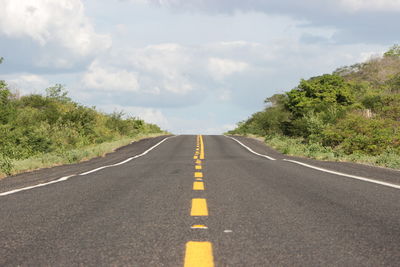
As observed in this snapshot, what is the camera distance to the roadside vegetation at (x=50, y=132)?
638 inches

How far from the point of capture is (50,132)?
25.4m

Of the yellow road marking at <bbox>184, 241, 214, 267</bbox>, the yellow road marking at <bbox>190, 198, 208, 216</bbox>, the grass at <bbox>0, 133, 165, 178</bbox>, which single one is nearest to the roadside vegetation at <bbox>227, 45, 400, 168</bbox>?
the yellow road marking at <bbox>190, 198, 208, 216</bbox>

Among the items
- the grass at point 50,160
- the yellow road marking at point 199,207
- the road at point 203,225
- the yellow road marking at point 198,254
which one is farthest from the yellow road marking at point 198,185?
the grass at point 50,160

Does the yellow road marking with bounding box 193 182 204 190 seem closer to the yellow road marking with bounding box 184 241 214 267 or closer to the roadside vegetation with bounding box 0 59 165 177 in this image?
the yellow road marking with bounding box 184 241 214 267

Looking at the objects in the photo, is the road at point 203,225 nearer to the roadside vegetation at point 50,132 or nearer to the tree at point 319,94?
the roadside vegetation at point 50,132

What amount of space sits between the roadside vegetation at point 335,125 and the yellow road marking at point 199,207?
898cm

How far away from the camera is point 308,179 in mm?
8586

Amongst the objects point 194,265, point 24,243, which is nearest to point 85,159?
point 24,243

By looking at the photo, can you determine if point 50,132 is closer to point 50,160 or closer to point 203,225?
point 50,160

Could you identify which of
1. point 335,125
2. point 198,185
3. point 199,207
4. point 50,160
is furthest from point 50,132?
point 199,207

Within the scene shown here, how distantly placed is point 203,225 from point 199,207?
105 centimetres

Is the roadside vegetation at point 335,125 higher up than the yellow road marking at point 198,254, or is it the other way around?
the roadside vegetation at point 335,125

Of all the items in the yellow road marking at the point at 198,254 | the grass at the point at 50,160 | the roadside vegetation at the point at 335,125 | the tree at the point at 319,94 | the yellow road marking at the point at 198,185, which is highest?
the tree at the point at 319,94

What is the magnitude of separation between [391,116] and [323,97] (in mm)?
11743
